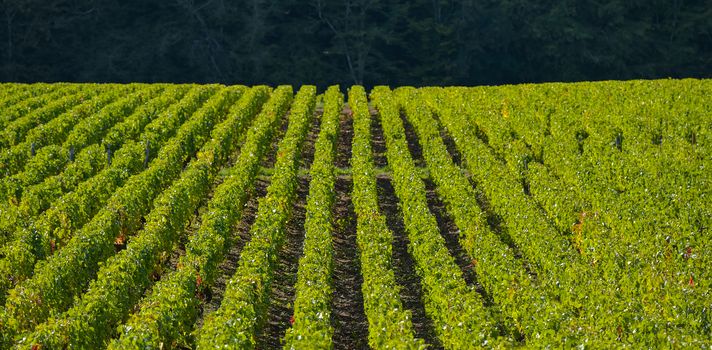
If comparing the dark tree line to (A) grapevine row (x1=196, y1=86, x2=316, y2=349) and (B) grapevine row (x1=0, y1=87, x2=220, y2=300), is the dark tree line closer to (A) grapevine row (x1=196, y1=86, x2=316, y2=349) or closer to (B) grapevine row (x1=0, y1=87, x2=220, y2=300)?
(B) grapevine row (x1=0, y1=87, x2=220, y2=300)

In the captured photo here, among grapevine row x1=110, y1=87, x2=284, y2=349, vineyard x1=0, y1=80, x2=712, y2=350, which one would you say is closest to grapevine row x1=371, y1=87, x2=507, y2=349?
vineyard x1=0, y1=80, x2=712, y2=350

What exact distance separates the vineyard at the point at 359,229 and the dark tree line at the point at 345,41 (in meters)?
28.5

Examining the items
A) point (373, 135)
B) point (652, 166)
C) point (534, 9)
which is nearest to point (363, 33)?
point (534, 9)

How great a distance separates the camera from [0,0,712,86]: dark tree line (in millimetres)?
59000

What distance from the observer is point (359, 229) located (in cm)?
1831

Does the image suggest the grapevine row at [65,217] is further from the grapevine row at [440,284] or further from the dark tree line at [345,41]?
the dark tree line at [345,41]

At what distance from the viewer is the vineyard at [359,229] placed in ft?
43.8

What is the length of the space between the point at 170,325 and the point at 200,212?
27.0 ft

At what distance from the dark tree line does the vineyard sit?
1120 inches

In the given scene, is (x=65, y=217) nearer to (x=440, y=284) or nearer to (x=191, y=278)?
(x=191, y=278)

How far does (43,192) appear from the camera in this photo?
800 inches

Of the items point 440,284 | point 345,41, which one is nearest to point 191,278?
point 440,284

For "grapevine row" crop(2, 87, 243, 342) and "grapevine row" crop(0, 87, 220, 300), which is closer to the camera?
"grapevine row" crop(2, 87, 243, 342)

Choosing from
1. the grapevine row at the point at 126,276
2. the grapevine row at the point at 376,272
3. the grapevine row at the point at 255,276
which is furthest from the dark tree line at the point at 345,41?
the grapevine row at the point at 126,276
